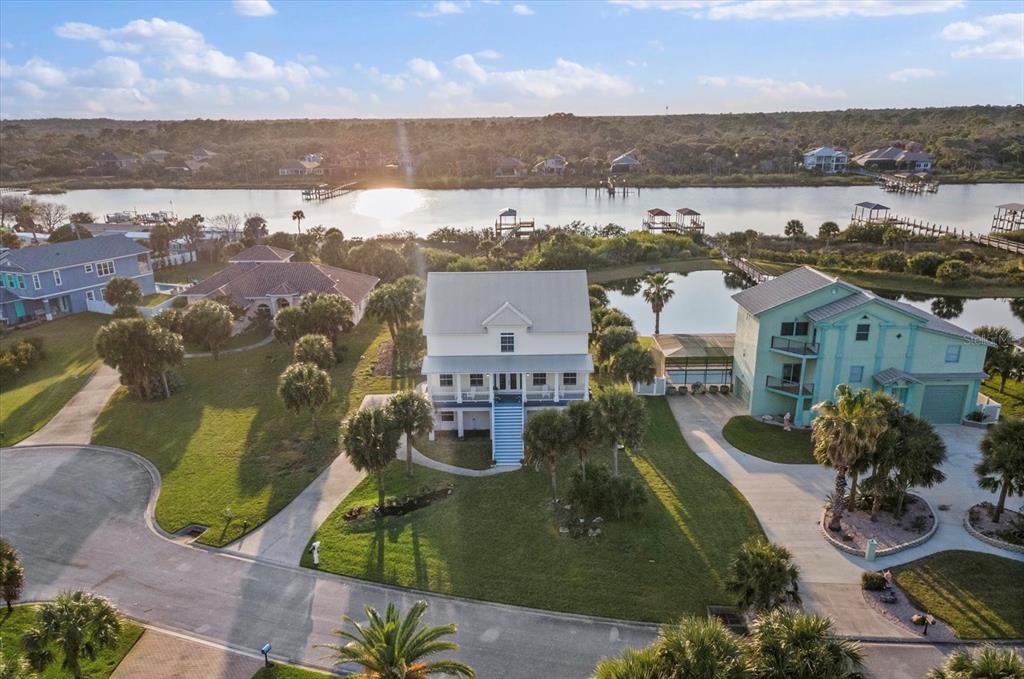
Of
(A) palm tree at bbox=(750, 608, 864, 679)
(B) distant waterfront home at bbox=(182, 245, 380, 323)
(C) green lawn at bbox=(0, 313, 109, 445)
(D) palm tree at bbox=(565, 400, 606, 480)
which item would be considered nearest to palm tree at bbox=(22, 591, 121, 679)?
(D) palm tree at bbox=(565, 400, 606, 480)

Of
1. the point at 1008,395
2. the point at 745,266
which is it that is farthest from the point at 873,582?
the point at 745,266

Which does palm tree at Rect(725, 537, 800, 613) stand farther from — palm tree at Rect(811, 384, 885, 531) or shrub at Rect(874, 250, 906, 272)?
shrub at Rect(874, 250, 906, 272)

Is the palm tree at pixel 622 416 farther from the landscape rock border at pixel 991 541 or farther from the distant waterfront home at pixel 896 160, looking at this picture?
the distant waterfront home at pixel 896 160

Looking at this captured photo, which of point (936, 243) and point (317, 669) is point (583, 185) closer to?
point (936, 243)

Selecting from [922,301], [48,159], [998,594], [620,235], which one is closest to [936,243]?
[922,301]

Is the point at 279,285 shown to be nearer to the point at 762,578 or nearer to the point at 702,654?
the point at 762,578

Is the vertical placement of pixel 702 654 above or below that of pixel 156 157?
below

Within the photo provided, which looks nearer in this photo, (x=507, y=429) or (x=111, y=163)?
(x=507, y=429)
